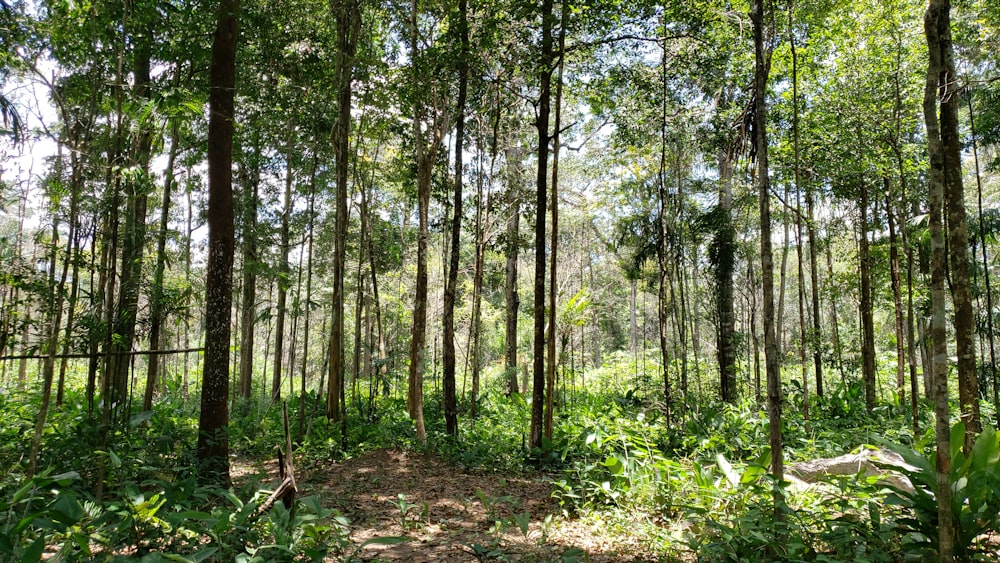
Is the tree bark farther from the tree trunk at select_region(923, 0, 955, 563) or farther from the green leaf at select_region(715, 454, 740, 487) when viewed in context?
the tree trunk at select_region(923, 0, 955, 563)

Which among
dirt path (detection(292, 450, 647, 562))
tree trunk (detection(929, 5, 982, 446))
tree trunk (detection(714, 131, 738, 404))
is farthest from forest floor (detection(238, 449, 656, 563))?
tree trunk (detection(714, 131, 738, 404))

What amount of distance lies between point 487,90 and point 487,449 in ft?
20.2

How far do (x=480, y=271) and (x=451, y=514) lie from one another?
5163 millimetres

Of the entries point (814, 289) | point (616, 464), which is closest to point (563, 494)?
point (616, 464)

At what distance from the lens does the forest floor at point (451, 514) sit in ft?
14.5

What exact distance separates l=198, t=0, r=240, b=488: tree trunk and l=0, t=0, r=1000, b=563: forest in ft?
0.13

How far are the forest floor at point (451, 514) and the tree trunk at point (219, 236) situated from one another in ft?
4.74

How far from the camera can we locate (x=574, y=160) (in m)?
17.4

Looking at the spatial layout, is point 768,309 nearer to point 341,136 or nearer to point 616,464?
point 616,464

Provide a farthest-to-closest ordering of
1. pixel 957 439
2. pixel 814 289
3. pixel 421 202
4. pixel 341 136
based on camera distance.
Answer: pixel 814 289 < pixel 421 202 < pixel 341 136 < pixel 957 439

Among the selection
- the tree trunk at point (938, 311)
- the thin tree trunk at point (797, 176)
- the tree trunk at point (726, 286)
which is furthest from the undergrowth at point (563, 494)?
the tree trunk at point (726, 286)

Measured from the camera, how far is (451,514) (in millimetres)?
5629

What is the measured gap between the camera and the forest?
3.87 metres

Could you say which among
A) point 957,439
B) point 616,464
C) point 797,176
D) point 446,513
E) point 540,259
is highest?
point 797,176
